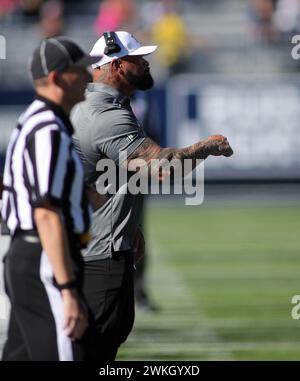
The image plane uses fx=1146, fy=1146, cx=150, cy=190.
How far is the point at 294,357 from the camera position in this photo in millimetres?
8984

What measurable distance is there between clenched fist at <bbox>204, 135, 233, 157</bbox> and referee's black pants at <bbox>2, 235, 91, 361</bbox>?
1381 millimetres

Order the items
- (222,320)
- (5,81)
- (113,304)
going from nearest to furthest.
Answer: (113,304) < (222,320) < (5,81)

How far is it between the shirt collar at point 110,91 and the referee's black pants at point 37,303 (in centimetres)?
158

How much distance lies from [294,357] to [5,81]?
570 inches

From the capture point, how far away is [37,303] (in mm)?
5438

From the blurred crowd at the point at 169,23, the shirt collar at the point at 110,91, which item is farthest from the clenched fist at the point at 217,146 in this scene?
the blurred crowd at the point at 169,23

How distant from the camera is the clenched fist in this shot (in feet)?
21.3

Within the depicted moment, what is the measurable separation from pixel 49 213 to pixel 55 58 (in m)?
0.75

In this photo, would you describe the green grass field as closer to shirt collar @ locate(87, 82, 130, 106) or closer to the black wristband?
shirt collar @ locate(87, 82, 130, 106)

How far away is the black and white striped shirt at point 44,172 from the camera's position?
207 inches

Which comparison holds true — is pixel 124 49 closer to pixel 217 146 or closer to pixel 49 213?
pixel 217 146

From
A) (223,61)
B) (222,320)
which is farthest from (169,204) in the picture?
(222,320)

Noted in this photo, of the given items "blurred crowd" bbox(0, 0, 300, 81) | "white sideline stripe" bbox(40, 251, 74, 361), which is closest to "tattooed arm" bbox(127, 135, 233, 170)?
"white sideline stripe" bbox(40, 251, 74, 361)
